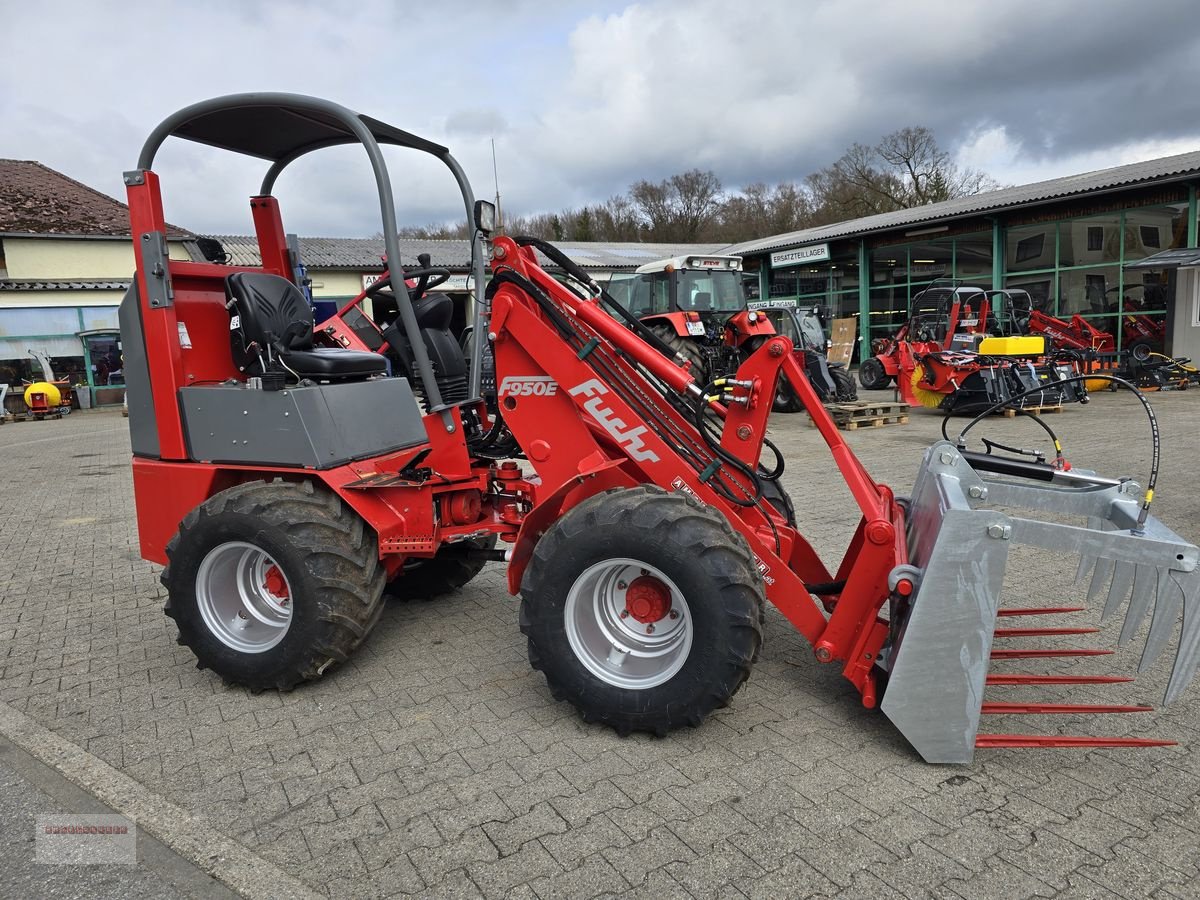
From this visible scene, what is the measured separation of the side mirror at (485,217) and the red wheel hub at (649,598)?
1.81 metres

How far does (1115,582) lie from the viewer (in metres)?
2.98

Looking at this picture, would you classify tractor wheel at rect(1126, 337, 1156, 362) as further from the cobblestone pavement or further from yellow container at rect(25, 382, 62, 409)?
yellow container at rect(25, 382, 62, 409)

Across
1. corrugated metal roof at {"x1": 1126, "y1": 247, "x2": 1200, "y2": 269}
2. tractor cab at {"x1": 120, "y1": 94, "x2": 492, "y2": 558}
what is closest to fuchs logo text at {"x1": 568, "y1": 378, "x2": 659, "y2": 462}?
tractor cab at {"x1": 120, "y1": 94, "x2": 492, "y2": 558}

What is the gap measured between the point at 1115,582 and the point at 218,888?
318 cm

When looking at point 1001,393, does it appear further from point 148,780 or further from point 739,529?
point 148,780

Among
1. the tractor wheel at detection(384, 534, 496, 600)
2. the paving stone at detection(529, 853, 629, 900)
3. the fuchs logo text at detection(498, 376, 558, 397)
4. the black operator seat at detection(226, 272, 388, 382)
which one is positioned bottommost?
the paving stone at detection(529, 853, 629, 900)

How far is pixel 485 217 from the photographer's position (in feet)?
12.8

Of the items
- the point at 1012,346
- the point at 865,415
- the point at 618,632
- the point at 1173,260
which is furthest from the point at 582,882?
the point at 1173,260

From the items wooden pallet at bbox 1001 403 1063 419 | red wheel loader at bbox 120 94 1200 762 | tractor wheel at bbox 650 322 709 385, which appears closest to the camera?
red wheel loader at bbox 120 94 1200 762

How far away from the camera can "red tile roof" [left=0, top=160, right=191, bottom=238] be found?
2250 cm

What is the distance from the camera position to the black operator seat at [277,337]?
12.4ft

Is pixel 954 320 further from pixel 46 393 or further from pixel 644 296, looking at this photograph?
pixel 46 393

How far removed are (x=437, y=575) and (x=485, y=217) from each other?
7.18ft

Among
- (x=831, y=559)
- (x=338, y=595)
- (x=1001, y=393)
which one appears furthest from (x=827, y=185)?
(x=338, y=595)
